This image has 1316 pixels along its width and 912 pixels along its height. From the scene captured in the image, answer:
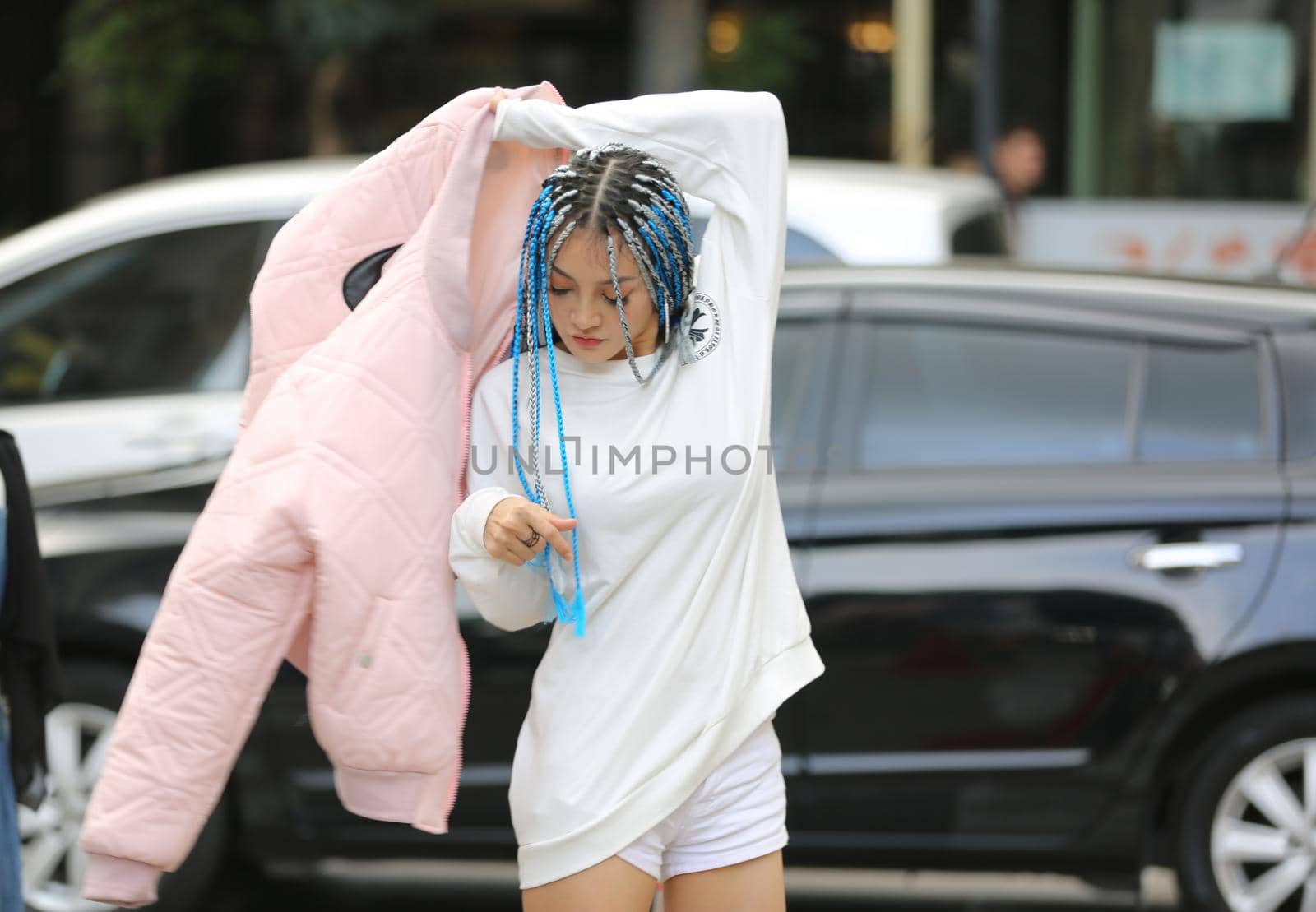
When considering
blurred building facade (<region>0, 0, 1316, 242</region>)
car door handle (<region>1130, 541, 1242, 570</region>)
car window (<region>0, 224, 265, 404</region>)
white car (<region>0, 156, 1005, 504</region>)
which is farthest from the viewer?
blurred building facade (<region>0, 0, 1316, 242</region>)

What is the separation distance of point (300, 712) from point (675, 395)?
197 cm

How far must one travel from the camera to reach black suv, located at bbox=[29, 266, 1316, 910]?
3814mm

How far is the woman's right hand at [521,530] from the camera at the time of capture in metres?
2.20

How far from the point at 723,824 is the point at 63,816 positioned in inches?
90.4

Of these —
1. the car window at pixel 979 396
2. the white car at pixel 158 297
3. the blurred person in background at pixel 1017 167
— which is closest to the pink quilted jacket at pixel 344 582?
the car window at pixel 979 396

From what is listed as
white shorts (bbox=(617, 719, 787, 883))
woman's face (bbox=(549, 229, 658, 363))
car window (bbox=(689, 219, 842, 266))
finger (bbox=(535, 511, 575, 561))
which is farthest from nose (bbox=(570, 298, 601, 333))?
car window (bbox=(689, 219, 842, 266))

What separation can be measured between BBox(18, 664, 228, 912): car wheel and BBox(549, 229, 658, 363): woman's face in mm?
2216

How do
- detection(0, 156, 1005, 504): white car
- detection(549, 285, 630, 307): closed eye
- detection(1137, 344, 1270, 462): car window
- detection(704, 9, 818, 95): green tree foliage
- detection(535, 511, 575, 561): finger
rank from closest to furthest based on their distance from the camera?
1. detection(535, 511, 575, 561): finger
2. detection(549, 285, 630, 307): closed eye
3. detection(1137, 344, 1270, 462): car window
4. detection(0, 156, 1005, 504): white car
5. detection(704, 9, 818, 95): green tree foliage

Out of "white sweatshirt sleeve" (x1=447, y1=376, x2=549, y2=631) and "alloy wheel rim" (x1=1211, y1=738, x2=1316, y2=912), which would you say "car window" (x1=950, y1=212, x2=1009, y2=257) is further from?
→ "white sweatshirt sleeve" (x1=447, y1=376, x2=549, y2=631)

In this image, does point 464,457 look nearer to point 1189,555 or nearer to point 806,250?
point 1189,555

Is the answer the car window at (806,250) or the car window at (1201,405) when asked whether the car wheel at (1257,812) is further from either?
the car window at (806,250)

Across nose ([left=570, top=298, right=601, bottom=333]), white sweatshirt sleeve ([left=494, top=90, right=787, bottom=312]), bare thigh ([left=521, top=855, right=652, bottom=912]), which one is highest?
white sweatshirt sleeve ([left=494, top=90, right=787, bottom=312])

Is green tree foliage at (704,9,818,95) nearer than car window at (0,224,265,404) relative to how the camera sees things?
No

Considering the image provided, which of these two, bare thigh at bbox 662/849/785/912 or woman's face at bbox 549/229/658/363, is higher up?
woman's face at bbox 549/229/658/363
